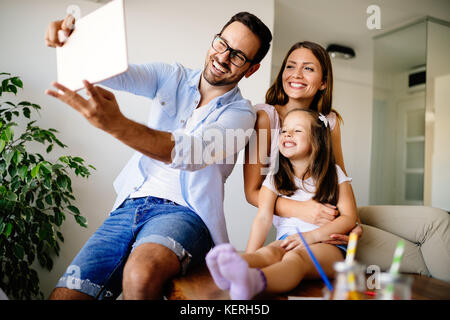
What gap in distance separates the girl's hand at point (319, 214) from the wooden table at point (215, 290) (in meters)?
0.26

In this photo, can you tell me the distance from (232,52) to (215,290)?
2.90 feet

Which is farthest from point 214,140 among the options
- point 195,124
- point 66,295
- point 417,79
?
point 417,79

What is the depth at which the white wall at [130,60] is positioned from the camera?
250cm

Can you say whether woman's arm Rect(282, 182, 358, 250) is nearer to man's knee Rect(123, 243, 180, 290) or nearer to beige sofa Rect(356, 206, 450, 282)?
beige sofa Rect(356, 206, 450, 282)

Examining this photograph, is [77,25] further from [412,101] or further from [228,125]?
[412,101]

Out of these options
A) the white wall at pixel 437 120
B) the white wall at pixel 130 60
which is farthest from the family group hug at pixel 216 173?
the white wall at pixel 437 120

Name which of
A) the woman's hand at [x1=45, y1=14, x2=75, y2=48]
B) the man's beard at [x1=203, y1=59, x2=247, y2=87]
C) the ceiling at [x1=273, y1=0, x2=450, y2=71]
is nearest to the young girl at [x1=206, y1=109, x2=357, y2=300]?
the man's beard at [x1=203, y1=59, x2=247, y2=87]

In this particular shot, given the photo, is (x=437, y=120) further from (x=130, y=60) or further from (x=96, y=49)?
(x=96, y=49)

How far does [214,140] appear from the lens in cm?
121

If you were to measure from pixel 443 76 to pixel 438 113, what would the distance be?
14.6 inches

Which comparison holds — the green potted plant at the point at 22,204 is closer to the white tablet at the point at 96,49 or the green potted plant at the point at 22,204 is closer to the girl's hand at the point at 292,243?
the white tablet at the point at 96,49

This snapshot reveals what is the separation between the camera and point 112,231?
135 cm

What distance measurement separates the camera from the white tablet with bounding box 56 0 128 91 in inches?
37.6
